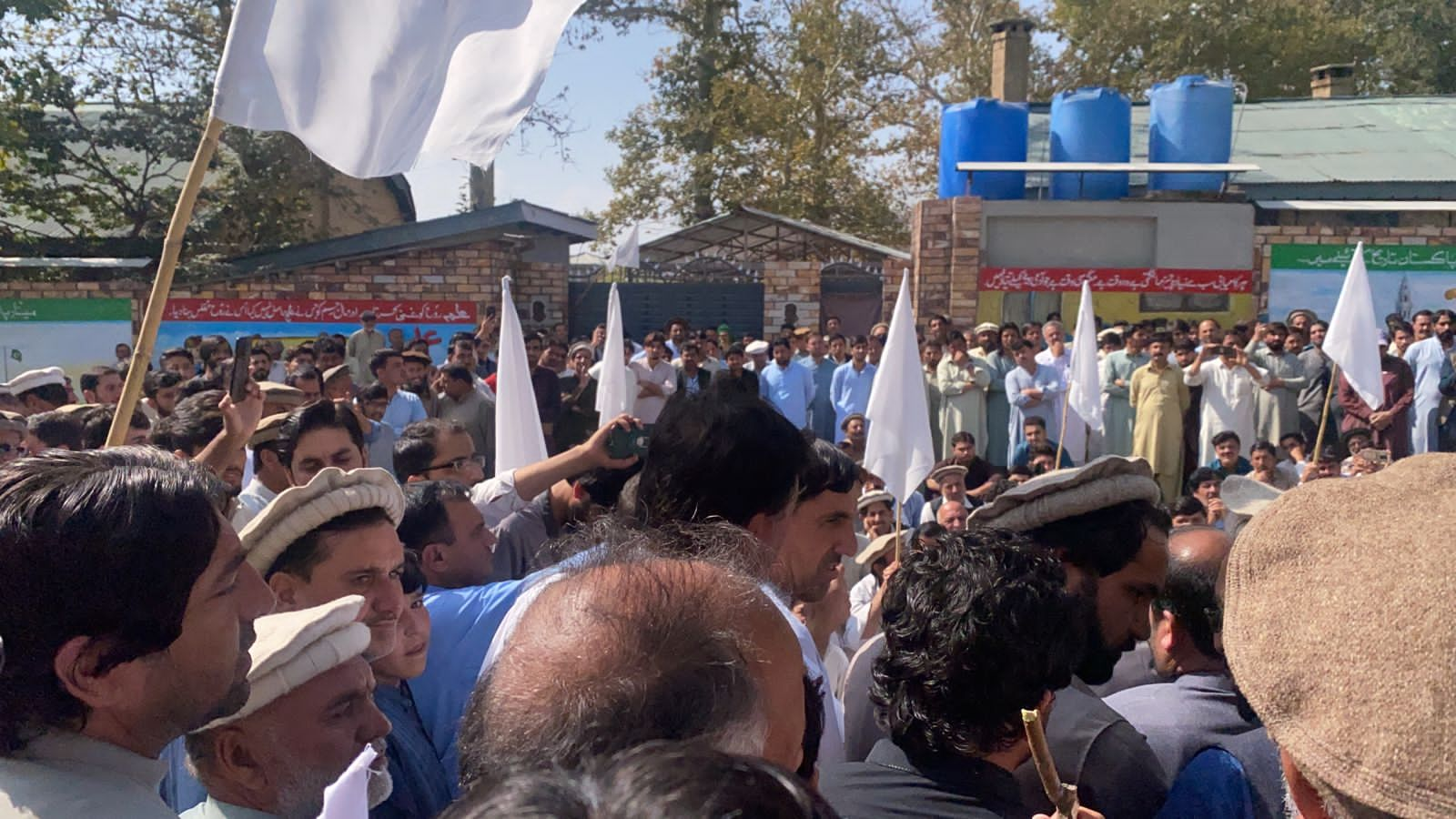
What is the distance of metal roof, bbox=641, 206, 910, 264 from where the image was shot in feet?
58.3

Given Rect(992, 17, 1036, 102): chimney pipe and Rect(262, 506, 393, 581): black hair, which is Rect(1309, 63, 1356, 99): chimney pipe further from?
Rect(262, 506, 393, 581): black hair

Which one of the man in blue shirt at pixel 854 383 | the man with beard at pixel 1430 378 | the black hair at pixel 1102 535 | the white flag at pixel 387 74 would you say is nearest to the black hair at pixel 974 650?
the black hair at pixel 1102 535

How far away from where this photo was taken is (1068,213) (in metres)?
14.8

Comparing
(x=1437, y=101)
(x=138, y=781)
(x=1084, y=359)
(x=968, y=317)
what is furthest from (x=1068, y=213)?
(x=138, y=781)

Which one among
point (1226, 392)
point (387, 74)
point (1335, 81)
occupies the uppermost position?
point (1335, 81)

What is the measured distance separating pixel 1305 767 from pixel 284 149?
19.1 meters

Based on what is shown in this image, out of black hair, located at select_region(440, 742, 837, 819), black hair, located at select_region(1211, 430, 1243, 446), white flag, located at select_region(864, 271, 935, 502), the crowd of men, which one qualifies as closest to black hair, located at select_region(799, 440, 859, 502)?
the crowd of men

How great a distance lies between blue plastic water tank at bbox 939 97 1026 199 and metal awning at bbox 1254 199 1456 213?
9.68 feet

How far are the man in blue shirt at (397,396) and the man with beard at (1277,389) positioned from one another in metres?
6.89

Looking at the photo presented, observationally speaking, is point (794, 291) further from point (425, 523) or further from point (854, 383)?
point (425, 523)

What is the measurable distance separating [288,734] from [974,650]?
1079mm

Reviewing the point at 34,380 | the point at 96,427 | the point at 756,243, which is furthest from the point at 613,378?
the point at 756,243

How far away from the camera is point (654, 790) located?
82 centimetres

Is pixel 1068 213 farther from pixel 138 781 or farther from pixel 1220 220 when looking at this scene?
pixel 138 781
